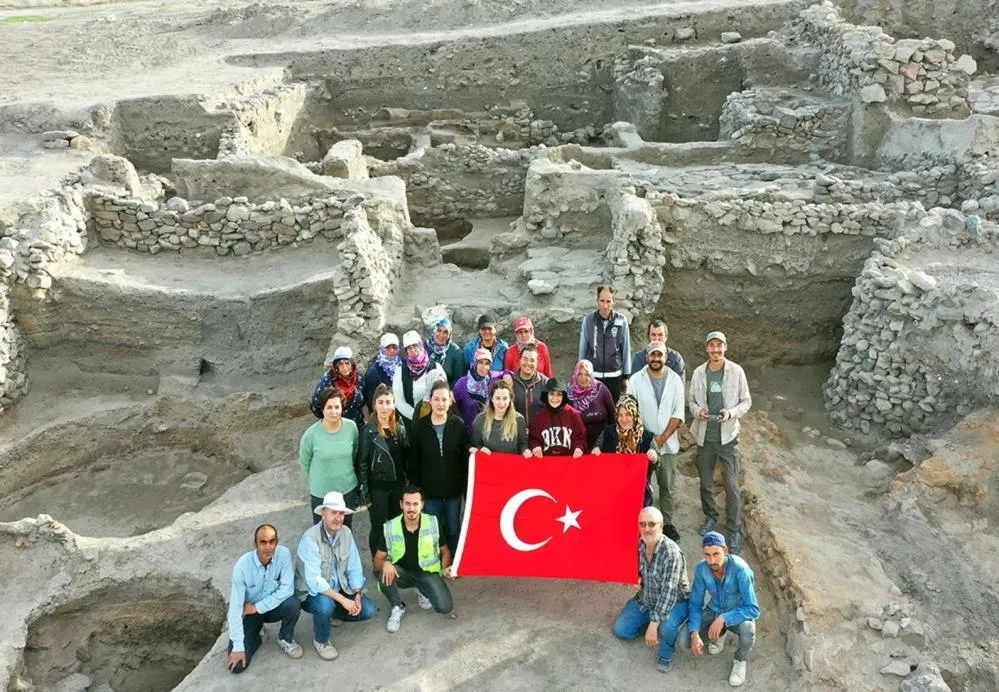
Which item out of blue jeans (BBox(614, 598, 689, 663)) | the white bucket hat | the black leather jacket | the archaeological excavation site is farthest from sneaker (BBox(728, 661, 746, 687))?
the white bucket hat

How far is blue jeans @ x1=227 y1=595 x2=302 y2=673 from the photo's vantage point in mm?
6203

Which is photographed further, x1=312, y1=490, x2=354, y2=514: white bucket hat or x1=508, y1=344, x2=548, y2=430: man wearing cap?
x1=508, y1=344, x2=548, y2=430: man wearing cap

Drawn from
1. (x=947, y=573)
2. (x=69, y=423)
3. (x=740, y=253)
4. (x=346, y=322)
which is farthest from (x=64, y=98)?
(x=947, y=573)

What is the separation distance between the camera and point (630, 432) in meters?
6.62

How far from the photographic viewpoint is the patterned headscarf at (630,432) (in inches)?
259

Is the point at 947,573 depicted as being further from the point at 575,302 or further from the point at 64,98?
the point at 64,98

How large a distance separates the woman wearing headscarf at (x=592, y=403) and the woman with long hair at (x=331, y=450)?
186 cm

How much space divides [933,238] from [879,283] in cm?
127

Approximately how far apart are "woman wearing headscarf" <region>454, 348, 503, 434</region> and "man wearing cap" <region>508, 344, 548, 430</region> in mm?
227

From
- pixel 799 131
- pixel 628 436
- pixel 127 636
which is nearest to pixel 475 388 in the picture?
pixel 628 436

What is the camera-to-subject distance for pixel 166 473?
425 inches

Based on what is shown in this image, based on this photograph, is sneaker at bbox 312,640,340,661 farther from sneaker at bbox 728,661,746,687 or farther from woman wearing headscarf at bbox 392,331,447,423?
Result: sneaker at bbox 728,661,746,687

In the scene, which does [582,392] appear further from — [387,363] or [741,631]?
[741,631]

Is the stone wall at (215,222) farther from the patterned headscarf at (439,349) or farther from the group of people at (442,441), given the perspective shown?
the group of people at (442,441)
